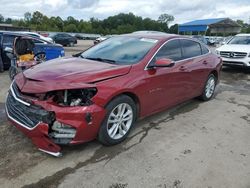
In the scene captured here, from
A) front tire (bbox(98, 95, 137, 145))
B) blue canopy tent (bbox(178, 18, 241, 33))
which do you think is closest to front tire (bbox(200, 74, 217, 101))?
front tire (bbox(98, 95, 137, 145))

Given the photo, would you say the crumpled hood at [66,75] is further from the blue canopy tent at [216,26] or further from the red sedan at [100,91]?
the blue canopy tent at [216,26]

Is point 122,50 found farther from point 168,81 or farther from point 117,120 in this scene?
point 117,120

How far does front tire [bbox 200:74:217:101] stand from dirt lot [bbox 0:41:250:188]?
1276 millimetres

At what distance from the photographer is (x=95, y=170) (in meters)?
3.15

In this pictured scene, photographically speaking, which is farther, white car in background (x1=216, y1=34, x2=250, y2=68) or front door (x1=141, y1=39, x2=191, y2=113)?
white car in background (x1=216, y1=34, x2=250, y2=68)

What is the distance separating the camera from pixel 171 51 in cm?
475

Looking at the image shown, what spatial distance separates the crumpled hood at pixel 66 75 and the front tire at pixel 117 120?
0.39 m

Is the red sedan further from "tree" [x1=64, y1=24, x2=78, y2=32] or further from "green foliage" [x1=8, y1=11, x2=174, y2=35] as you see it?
"tree" [x1=64, y1=24, x2=78, y2=32]

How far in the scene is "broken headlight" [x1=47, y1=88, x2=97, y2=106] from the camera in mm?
3203

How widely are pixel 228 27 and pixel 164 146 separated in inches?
2657

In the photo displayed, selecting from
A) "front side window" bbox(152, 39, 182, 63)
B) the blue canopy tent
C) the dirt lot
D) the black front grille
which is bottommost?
the dirt lot

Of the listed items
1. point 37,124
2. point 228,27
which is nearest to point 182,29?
point 228,27

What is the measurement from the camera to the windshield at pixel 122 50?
13.7ft

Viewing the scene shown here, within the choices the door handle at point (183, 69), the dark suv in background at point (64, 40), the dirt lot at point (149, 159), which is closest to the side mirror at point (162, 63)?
the door handle at point (183, 69)
